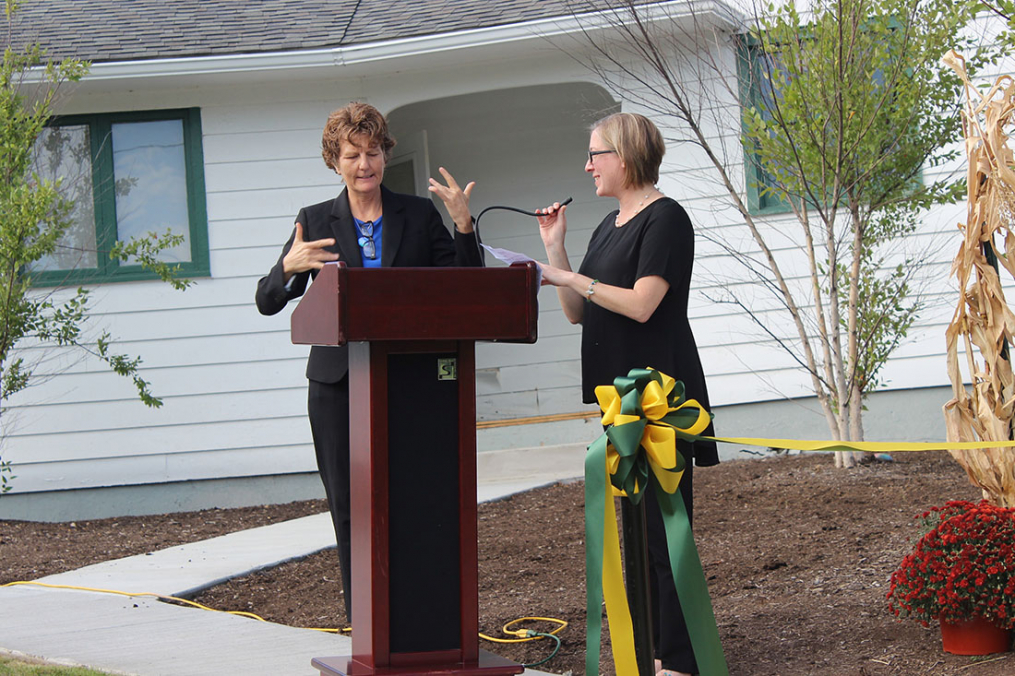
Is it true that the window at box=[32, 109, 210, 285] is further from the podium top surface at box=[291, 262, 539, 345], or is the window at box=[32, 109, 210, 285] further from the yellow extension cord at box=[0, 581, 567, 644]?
the podium top surface at box=[291, 262, 539, 345]

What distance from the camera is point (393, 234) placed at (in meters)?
3.55

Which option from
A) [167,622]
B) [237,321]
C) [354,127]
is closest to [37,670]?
[167,622]

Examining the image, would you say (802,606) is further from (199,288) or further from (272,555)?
(199,288)

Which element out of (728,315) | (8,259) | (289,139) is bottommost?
(728,315)

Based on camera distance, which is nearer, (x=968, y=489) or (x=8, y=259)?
(x=968, y=489)

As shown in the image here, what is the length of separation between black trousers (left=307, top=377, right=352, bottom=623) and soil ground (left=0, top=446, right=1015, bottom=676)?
861mm

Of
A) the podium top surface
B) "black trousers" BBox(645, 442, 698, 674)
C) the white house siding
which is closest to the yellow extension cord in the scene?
"black trousers" BBox(645, 442, 698, 674)

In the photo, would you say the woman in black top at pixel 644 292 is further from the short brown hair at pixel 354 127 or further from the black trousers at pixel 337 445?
the black trousers at pixel 337 445

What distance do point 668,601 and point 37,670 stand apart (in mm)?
2315

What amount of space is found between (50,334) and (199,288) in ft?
4.27

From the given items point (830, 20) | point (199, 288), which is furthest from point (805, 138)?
point (199, 288)

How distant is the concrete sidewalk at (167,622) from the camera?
3916 millimetres

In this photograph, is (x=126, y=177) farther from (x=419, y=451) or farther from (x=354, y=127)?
(x=419, y=451)

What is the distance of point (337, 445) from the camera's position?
3490mm
